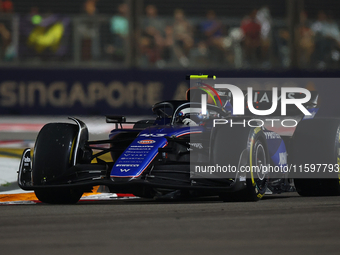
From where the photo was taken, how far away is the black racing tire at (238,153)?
19.5 ft

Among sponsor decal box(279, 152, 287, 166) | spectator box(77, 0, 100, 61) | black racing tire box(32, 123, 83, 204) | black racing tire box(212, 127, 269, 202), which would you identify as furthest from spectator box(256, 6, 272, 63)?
black racing tire box(32, 123, 83, 204)

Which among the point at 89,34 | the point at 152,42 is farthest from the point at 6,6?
the point at 152,42

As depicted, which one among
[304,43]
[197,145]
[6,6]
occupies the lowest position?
[197,145]

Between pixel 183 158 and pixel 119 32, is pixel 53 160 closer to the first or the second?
pixel 183 158

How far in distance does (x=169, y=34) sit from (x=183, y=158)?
881cm

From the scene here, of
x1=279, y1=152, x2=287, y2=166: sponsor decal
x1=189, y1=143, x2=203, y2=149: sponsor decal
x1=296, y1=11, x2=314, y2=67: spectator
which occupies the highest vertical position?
x1=296, y1=11, x2=314, y2=67: spectator

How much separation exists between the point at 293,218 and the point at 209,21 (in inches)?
417

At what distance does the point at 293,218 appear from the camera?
15.9ft

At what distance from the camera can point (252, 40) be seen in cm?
1481

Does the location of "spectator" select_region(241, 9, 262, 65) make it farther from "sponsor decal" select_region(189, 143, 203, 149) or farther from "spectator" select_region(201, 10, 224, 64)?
"sponsor decal" select_region(189, 143, 203, 149)

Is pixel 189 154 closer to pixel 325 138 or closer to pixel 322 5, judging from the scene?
pixel 325 138

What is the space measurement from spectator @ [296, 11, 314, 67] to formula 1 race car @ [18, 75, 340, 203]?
821 cm

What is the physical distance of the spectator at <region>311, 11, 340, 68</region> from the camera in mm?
14969

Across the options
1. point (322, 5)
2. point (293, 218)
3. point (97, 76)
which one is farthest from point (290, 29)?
point (293, 218)
